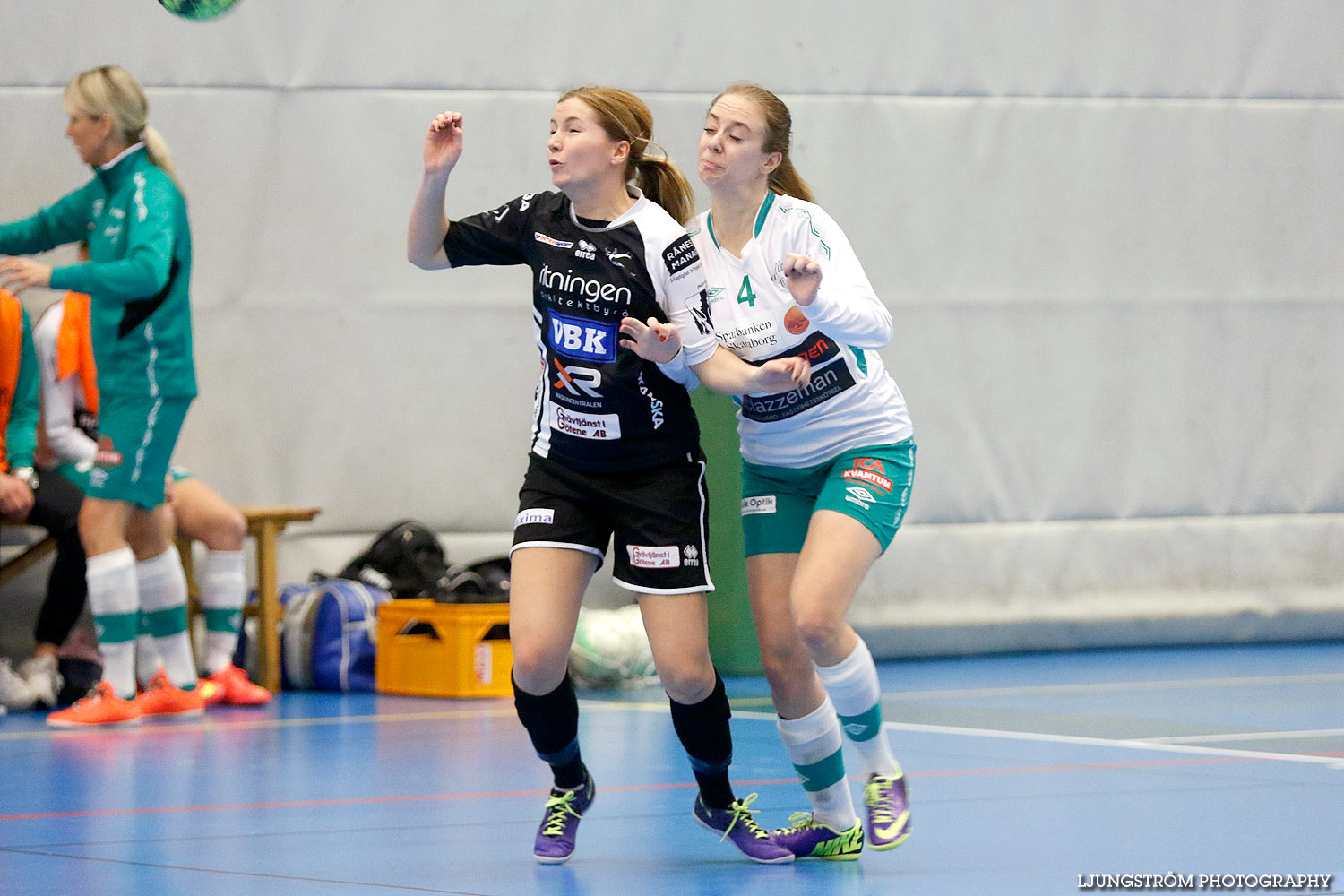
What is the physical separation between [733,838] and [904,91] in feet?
19.1

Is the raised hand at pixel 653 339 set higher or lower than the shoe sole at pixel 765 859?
higher

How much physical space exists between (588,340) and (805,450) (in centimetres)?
59

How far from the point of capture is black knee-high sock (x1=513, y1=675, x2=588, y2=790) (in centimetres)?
406

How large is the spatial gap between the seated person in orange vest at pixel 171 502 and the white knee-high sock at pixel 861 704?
380 centimetres

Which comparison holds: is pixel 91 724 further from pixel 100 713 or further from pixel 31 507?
pixel 31 507

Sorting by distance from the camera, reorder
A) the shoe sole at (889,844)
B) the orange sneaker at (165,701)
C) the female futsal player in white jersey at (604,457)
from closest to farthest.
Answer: the shoe sole at (889,844)
the female futsal player in white jersey at (604,457)
the orange sneaker at (165,701)

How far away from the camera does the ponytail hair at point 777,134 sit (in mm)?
4191

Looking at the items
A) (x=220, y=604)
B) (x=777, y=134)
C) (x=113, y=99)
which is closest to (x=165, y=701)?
(x=220, y=604)

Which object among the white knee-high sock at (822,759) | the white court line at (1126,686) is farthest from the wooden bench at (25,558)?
the white knee-high sock at (822,759)

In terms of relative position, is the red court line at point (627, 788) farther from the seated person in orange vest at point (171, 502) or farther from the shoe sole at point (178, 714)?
the seated person in orange vest at point (171, 502)

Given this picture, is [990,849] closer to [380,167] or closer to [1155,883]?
[1155,883]

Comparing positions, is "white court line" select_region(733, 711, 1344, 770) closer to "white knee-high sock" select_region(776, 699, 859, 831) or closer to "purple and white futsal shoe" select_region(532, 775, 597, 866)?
"white knee-high sock" select_region(776, 699, 859, 831)

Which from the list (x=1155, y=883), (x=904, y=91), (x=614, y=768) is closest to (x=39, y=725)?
(x=614, y=768)

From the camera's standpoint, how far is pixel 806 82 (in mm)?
8930
